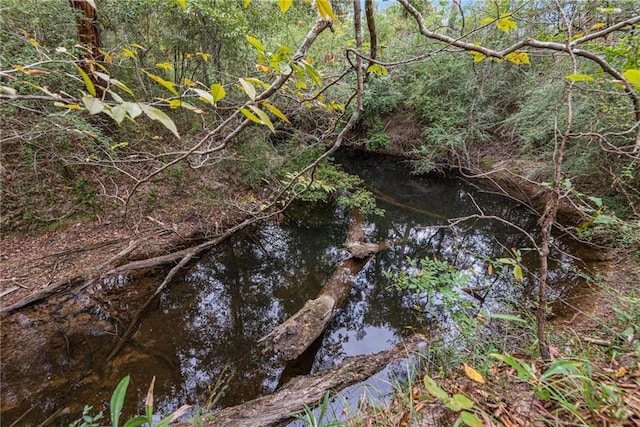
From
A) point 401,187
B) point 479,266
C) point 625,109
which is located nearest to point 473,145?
point 401,187

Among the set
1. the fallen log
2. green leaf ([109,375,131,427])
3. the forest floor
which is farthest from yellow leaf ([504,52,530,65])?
the fallen log

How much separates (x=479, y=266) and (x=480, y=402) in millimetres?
3649

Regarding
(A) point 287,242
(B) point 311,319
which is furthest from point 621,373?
(A) point 287,242

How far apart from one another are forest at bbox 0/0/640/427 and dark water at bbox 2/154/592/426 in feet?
0.08

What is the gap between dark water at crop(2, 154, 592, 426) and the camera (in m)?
2.52

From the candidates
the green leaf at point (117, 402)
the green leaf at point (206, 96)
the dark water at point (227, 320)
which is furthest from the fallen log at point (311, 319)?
the green leaf at point (206, 96)

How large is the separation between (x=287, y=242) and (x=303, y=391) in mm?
2934

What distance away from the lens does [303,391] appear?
232 cm

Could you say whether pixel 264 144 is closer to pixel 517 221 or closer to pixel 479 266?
pixel 479 266

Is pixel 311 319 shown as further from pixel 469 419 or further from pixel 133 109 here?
pixel 133 109

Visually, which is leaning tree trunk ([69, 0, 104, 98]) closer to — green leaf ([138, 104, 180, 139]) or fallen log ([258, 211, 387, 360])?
fallen log ([258, 211, 387, 360])

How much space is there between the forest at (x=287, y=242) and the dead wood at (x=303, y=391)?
2 cm

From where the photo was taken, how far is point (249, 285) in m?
3.98

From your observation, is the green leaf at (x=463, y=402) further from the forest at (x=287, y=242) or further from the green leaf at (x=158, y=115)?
the green leaf at (x=158, y=115)
